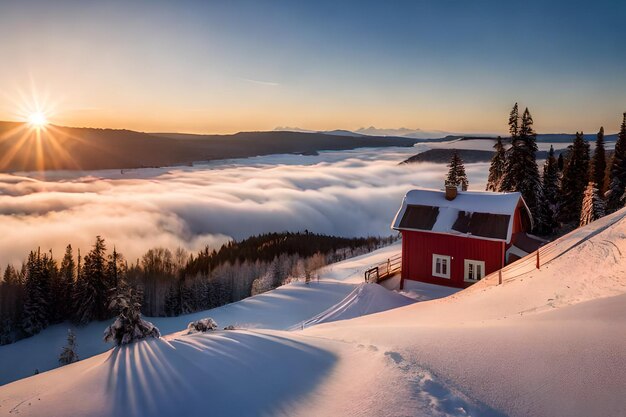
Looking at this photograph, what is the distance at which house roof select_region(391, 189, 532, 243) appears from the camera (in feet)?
75.5

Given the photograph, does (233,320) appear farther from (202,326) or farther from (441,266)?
(202,326)

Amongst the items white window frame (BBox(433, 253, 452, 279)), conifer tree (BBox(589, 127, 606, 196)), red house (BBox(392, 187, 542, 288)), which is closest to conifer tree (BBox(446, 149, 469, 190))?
conifer tree (BBox(589, 127, 606, 196))

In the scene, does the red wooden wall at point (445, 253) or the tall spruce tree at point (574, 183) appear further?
the tall spruce tree at point (574, 183)

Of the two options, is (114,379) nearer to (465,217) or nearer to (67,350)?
(465,217)

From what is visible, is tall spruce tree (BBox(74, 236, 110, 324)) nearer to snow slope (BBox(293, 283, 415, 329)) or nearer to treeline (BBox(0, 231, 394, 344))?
treeline (BBox(0, 231, 394, 344))

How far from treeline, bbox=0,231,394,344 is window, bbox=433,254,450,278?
11.4 meters

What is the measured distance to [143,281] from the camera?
67.1 m

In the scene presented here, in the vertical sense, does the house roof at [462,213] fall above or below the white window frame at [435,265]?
above

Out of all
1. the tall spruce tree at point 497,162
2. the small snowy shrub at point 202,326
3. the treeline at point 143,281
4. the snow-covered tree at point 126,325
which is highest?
the tall spruce tree at point 497,162

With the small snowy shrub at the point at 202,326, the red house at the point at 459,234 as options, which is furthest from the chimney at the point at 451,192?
the small snowy shrub at the point at 202,326

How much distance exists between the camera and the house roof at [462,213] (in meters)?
23.0

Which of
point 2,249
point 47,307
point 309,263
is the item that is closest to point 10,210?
point 2,249

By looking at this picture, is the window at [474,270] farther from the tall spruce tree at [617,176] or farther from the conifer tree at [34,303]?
the conifer tree at [34,303]

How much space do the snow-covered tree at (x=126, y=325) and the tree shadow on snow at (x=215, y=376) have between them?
3.49 ft
